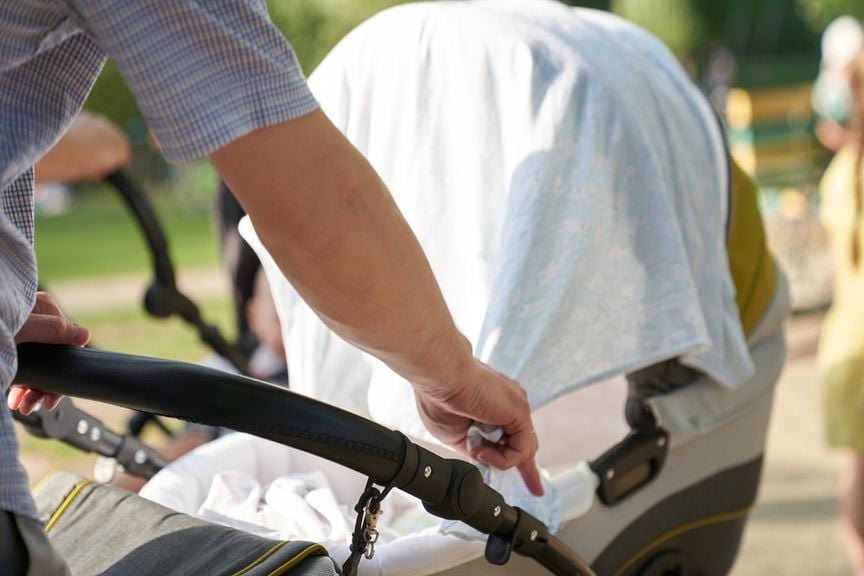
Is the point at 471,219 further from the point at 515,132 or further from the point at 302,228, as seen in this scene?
the point at 302,228

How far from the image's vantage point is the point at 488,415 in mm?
1458

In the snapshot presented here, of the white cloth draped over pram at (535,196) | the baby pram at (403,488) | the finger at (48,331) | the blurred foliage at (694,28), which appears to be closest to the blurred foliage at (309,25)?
the blurred foliage at (694,28)

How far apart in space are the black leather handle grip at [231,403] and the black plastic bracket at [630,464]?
705mm

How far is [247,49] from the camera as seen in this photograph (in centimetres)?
103

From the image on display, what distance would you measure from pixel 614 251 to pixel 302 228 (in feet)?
3.30

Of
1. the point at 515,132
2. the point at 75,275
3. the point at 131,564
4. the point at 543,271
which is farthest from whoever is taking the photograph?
the point at 75,275

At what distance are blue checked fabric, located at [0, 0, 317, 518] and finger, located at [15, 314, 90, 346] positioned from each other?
32 centimetres

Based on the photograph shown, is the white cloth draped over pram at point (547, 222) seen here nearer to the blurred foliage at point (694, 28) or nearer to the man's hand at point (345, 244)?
the man's hand at point (345, 244)

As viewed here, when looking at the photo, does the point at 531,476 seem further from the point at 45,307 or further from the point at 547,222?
the point at 45,307

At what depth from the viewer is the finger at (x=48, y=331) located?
4.68ft

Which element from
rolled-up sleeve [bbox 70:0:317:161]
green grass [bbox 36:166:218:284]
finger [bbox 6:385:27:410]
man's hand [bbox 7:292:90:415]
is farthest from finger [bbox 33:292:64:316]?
green grass [bbox 36:166:218:284]

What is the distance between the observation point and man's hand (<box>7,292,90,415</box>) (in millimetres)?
Answer: 1433

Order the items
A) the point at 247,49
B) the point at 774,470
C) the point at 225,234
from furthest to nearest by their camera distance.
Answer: the point at 774,470, the point at 225,234, the point at 247,49

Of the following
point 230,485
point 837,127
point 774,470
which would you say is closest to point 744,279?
point 230,485
